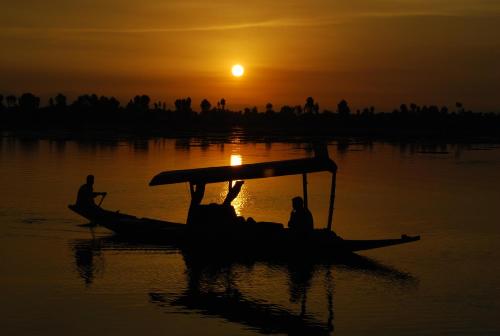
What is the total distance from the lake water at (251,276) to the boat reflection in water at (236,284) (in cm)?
4

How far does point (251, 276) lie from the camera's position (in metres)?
18.9

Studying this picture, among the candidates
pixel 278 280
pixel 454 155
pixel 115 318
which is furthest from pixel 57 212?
pixel 454 155

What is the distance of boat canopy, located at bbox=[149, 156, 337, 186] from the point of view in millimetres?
21578

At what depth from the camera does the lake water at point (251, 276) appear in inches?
590

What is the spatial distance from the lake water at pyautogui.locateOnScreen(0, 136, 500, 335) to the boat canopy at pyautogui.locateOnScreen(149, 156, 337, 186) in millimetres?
2115

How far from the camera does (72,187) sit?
3628cm

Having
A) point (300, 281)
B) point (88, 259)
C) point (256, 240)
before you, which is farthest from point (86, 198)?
point (300, 281)

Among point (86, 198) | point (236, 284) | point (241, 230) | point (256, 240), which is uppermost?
point (86, 198)

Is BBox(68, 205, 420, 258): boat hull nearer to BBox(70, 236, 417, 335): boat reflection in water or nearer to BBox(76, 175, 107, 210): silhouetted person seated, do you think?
BBox(70, 236, 417, 335): boat reflection in water

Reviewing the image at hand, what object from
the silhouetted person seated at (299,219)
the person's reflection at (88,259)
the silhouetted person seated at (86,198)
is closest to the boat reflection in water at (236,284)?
the person's reflection at (88,259)

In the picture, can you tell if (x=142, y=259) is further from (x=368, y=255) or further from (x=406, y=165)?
(x=406, y=165)

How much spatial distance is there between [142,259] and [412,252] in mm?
7444

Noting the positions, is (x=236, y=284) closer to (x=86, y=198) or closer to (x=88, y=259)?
(x=88, y=259)

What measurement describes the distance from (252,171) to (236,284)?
16.3 ft
